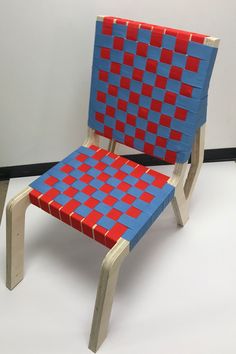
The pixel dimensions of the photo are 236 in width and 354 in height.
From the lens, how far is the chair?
106cm

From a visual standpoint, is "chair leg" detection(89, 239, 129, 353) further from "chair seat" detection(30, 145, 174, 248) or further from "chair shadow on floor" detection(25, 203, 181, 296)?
"chair shadow on floor" detection(25, 203, 181, 296)

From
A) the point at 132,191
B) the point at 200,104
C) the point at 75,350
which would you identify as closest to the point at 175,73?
the point at 200,104

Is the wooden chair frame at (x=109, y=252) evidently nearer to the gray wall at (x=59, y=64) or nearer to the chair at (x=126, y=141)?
the chair at (x=126, y=141)

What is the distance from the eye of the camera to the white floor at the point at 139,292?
1118 mm

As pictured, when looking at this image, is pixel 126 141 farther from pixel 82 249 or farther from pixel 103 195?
pixel 82 249

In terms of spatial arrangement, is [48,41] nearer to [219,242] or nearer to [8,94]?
[8,94]

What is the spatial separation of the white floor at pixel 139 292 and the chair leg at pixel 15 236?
5 centimetres

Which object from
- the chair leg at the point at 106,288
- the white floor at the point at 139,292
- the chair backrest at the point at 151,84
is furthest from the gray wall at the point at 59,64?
the chair leg at the point at 106,288

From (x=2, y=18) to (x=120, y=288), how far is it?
3.67 feet

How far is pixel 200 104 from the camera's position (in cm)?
112

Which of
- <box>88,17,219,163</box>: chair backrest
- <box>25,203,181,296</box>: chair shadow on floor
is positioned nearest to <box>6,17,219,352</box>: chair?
<box>88,17,219,163</box>: chair backrest

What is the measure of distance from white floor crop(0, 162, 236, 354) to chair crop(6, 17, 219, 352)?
3.7 inches

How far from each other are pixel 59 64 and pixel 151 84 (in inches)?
19.5

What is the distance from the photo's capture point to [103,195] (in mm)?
1145
